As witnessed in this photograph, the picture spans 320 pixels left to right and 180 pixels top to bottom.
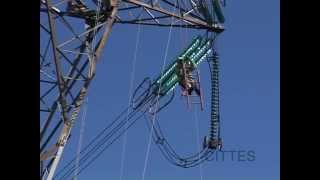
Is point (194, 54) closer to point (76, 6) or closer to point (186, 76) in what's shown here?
point (186, 76)

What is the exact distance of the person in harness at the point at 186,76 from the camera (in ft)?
48.3

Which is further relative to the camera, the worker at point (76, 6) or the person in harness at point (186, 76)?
the person in harness at point (186, 76)

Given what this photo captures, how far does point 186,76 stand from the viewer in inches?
583

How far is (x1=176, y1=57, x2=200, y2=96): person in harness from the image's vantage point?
1473 cm

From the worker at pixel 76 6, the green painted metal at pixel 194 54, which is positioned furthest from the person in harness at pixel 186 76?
the worker at pixel 76 6

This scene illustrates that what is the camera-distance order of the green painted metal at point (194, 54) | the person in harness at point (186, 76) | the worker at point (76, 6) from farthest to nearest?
the green painted metal at point (194, 54) < the person in harness at point (186, 76) < the worker at point (76, 6)

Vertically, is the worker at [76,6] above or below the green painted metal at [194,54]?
above

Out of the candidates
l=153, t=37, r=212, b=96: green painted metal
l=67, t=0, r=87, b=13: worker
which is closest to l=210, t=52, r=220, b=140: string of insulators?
l=153, t=37, r=212, b=96: green painted metal

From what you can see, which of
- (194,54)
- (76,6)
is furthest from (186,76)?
(76,6)

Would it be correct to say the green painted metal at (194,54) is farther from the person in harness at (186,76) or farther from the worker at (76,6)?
the worker at (76,6)
